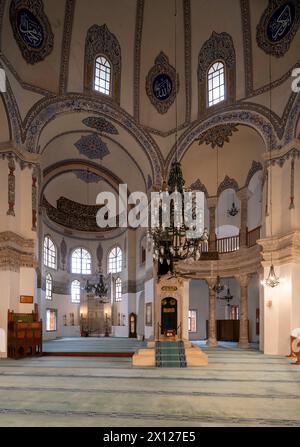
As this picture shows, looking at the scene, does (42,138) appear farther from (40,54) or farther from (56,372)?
(56,372)

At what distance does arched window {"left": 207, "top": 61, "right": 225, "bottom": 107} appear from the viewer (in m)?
15.3

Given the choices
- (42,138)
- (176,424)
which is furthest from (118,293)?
(176,424)

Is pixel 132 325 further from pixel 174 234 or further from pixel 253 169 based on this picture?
pixel 174 234

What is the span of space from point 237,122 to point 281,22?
132 inches

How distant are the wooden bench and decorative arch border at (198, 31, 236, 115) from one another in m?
9.75

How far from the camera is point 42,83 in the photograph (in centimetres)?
1421

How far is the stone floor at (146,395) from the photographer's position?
17.8 ft

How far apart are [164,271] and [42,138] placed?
21.1 ft

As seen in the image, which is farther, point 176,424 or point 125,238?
point 125,238

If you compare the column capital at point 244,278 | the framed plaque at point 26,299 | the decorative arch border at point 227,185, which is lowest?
the framed plaque at point 26,299

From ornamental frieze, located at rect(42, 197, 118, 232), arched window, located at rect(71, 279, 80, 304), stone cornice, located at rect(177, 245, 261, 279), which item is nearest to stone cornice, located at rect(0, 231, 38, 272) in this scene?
stone cornice, located at rect(177, 245, 261, 279)

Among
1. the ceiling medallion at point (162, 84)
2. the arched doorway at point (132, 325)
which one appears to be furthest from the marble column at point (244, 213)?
the arched doorway at point (132, 325)

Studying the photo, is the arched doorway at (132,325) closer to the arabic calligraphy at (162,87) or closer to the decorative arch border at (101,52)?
the arabic calligraphy at (162,87)

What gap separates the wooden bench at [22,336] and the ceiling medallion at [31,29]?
8073mm
